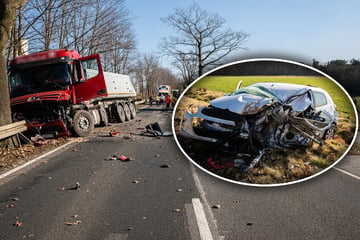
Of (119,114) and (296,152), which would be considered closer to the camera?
(296,152)

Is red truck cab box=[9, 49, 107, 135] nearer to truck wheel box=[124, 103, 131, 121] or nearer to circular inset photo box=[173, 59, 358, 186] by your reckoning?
truck wheel box=[124, 103, 131, 121]

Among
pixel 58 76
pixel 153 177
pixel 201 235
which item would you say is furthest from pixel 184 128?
pixel 58 76

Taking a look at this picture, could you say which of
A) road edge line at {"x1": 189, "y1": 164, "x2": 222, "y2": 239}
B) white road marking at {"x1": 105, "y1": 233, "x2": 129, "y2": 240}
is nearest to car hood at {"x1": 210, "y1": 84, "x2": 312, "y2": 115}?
road edge line at {"x1": 189, "y1": 164, "x2": 222, "y2": 239}

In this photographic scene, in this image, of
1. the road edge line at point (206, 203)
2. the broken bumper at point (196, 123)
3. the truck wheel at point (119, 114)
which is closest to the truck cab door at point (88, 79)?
the truck wheel at point (119, 114)

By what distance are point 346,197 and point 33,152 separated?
321 inches

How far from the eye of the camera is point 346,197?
581cm

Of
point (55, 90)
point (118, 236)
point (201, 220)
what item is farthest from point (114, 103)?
point (118, 236)

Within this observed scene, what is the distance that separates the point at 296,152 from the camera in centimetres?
107

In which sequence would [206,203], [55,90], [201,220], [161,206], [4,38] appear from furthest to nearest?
[55,90] → [4,38] → [206,203] → [161,206] → [201,220]

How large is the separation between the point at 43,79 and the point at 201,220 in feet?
34.9

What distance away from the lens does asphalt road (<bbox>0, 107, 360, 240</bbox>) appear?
4.31 meters

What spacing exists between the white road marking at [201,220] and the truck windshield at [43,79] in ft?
31.3

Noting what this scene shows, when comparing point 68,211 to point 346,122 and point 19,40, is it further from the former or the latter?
point 19,40

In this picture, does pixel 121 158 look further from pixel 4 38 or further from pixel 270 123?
pixel 270 123
